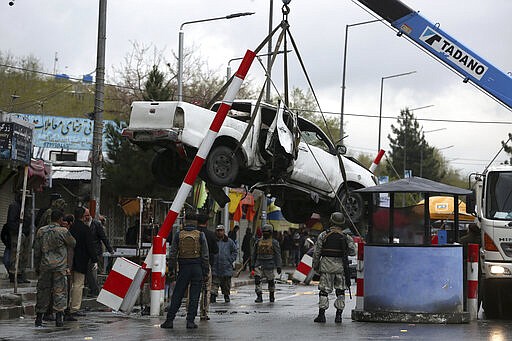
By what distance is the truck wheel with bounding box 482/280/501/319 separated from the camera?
17797mm

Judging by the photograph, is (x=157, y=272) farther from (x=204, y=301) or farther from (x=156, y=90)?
(x=156, y=90)

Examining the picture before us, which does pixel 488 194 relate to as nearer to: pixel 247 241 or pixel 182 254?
pixel 182 254

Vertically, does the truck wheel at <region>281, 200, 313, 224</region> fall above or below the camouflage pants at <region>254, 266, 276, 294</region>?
above

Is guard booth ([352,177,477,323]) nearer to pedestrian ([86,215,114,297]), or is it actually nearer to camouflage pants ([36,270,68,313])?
camouflage pants ([36,270,68,313])

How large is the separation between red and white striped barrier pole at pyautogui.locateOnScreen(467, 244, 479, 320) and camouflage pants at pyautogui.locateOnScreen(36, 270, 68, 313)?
21.8 feet

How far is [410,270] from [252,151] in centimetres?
479

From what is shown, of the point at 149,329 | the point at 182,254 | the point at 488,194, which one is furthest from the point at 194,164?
the point at 488,194

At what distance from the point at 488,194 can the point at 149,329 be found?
641 centimetres

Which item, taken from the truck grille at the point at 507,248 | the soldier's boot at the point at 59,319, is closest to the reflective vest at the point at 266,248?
the truck grille at the point at 507,248

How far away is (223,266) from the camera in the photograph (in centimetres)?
2250

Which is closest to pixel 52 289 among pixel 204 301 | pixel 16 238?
pixel 204 301

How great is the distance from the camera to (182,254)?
15320 mm

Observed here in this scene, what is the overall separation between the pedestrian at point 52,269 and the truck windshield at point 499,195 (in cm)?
714

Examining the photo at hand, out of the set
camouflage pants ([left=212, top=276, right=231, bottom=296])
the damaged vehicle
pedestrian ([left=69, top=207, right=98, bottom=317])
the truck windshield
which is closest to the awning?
the damaged vehicle
